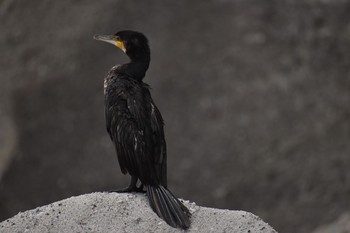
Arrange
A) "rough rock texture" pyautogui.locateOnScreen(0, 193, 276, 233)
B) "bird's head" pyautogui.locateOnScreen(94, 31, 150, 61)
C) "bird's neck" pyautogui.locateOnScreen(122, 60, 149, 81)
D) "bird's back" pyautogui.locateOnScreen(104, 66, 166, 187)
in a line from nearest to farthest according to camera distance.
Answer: "rough rock texture" pyautogui.locateOnScreen(0, 193, 276, 233), "bird's back" pyautogui.locateOnScreen(104, 66, 166, 187), "bird's neck" pyautogui.locateOnScreen(122, 60, 149, 81), "bird's head" pyautogui.locateOnScreen(94, 31, 150, 61)

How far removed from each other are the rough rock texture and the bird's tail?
45mm

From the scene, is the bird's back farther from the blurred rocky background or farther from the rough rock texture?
the blurred rocky background

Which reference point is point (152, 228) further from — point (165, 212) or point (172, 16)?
point (172, 16)

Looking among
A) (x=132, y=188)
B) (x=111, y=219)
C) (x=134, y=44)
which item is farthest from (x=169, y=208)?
(x=134, y=44)

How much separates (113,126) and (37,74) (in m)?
7.93

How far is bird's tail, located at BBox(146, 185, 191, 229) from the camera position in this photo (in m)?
7.27

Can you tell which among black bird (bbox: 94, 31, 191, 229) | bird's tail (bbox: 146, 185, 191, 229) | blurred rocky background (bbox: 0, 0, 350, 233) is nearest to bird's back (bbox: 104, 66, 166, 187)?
black bird (bbox: 94, 31, 191, 229)

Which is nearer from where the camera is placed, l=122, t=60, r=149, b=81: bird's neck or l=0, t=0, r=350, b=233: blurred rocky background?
l=122, t=60, r=149, b=81: bird's neck

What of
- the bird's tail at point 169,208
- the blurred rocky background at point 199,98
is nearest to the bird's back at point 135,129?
the bird's tail at point 169,208

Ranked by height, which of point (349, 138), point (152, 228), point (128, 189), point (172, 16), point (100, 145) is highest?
point (172, 16)

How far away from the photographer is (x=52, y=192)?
592 inches

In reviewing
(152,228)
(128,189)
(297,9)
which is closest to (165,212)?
(152,228)

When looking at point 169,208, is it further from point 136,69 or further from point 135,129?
point 136,69

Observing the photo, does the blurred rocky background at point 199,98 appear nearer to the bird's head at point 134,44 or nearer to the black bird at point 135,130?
the bird's head at point 134,44
